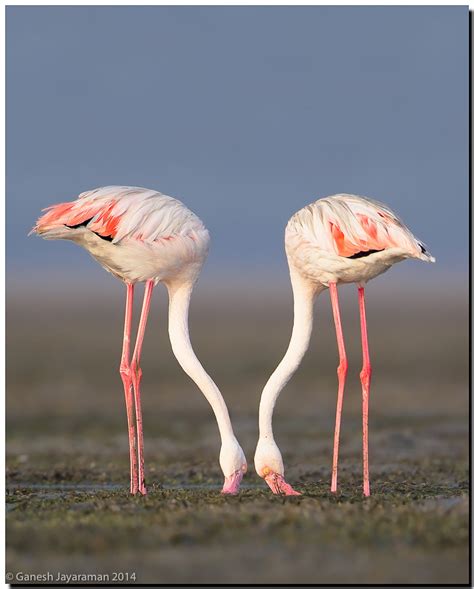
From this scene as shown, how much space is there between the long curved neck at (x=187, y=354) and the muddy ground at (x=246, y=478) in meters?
0.71

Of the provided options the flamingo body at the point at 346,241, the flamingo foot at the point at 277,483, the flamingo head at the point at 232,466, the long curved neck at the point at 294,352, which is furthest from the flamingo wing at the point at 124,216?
the flamingo foot at the point at 277,483

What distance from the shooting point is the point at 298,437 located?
17.8 m

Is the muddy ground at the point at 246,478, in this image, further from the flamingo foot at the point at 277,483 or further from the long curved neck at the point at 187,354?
the long curved neck at the point at 187,354

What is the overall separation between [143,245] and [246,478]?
10.8 feet

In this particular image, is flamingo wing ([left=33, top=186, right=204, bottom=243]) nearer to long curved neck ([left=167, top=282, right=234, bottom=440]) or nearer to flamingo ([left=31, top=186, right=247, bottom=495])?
flamingo ([left=31, top=186, right=247, bottom=495])

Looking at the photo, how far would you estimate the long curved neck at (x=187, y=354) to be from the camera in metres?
10.8

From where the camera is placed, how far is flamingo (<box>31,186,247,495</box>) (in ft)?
34.9

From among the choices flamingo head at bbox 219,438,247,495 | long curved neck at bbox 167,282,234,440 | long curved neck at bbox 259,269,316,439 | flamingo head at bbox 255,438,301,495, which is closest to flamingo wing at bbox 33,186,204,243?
long curved neck at bbox 167,282,234,440

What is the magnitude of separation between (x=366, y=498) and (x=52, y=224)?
3.65 m

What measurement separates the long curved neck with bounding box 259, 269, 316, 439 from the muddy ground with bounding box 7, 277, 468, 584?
0.77 meters

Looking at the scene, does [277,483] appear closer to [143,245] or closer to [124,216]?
[143,245]

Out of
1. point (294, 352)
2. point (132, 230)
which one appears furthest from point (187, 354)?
point (132, 230)

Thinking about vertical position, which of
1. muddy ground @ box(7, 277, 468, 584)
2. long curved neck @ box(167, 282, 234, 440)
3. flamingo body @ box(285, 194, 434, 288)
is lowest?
muddy ground @ box(7, 277, 468, 584)

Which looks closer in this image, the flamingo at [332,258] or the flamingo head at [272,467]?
the flamingo at [332,258]
